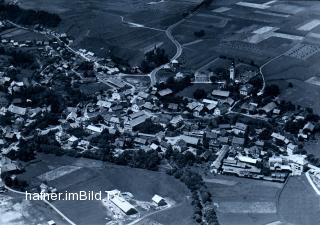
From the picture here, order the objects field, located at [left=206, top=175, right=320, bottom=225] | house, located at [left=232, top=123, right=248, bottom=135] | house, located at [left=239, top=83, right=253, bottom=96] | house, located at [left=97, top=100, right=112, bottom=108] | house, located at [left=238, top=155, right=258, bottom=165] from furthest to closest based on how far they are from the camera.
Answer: house, located at [left=239, top=83, right=253, bottom=96], house, located at [left=97, top=100, right=112, bottom=108], house, located at [left=232, top=123, right=248, bottom=135], house, located at [left=238, top=155, right=258, bottom=165], field, located at [left=206, top=175, right=320, bottom=225]

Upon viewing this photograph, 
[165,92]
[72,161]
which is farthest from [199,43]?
[72,161]

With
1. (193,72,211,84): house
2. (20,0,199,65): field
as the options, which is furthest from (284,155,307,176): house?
(20,0,199,65): field

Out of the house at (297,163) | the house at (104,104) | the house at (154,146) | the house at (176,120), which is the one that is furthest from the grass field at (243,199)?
the house at (104,104)

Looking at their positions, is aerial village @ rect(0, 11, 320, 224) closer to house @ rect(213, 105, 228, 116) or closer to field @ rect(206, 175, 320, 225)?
house @ rect(213, 105, 228, 116)

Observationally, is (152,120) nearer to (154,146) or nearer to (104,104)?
(154,146)

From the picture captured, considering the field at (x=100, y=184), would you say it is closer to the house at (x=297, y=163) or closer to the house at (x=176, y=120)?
the house at (x=176, y=120)

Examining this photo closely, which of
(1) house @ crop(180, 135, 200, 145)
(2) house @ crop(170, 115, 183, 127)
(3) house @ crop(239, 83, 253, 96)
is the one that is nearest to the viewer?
(1) house @ crop(180, 135, 200, 145)

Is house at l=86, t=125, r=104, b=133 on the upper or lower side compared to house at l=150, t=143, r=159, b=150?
upper
